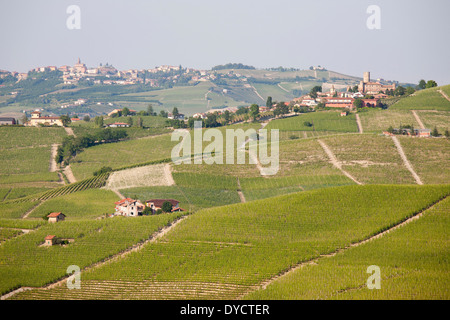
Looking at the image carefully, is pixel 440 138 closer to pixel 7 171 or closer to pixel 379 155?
pixel 379 155

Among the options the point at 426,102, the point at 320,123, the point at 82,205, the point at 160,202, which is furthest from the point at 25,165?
the point at 426,102

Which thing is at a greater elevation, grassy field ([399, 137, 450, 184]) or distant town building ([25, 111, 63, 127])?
distant town building ([25, 111, 63, 127])

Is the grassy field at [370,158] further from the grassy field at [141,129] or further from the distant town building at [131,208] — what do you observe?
the grassy field at [141,129]

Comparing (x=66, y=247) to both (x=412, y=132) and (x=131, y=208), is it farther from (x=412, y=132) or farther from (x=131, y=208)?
(x=412, y=132)

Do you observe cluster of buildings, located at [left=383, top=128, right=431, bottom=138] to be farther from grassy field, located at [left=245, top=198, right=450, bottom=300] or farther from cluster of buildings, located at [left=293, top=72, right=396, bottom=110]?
grassy field, located at [left=245, top=198, right=450, bottom=300]

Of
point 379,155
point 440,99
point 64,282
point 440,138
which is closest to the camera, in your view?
point 64,282

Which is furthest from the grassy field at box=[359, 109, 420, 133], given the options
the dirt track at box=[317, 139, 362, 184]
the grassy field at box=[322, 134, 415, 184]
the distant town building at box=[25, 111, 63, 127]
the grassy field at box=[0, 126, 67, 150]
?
the distant town building at box=[25, 111, 63, 127]

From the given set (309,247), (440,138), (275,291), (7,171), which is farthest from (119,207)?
(440,138)
